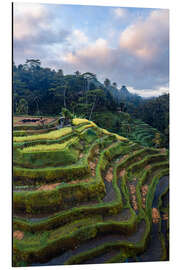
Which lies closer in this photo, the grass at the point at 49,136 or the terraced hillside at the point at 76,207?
the terraced hillside at the point at 76,207

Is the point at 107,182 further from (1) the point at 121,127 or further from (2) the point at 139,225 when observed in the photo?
(1) the point at 121,127

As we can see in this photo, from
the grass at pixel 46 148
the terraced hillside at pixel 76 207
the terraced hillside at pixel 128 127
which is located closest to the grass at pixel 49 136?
the terraced hillside at pixel 76 207

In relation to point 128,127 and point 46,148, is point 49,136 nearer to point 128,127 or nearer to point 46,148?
point 46,148

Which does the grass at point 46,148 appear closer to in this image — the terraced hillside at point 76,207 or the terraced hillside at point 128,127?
the terraced hillside at point 76,207

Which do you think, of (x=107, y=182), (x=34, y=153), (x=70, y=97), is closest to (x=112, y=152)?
(x=107, y=182)

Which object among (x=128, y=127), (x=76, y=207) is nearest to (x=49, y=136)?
(x=76, y=207)

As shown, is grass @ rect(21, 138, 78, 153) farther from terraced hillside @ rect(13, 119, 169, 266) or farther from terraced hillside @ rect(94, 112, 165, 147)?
terraced hillside @ rect(94, 112, 165, 147)

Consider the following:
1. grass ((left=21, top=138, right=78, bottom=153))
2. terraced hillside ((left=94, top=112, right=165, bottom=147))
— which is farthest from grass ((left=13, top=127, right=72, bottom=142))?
terraced hillside ((left=94, top=112, right=165, bottom=147))

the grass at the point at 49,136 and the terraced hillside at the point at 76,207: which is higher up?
the grass at the point at 49,136

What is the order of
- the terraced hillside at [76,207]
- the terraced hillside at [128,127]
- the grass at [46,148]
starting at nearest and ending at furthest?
the terraced hillside at [76,207] → the grass at [46,148] → the terraced hillside at [128,127]
